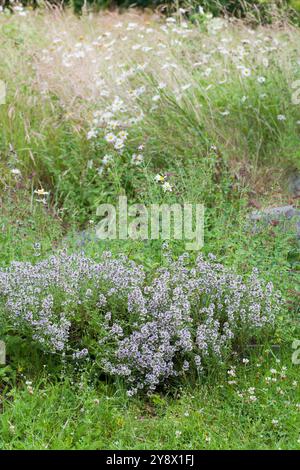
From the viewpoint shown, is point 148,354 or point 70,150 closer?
point 148,354

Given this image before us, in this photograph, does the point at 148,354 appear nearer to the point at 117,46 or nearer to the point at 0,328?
the point at 0,328

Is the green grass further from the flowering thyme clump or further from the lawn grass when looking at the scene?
the flowering thyme clump

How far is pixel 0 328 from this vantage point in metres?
3.76

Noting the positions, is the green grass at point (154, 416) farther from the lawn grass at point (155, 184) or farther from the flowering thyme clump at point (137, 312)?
the flowering thyme clump at point (137, 312)

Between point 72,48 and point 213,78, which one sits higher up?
point 72,48

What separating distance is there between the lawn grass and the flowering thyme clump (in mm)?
126

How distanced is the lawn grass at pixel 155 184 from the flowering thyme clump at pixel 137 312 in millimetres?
126

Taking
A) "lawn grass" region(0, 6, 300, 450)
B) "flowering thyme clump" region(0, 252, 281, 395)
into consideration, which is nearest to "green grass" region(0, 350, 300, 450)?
"lawn grass" region(0, 6, 300, 450)

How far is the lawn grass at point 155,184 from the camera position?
3.37 m

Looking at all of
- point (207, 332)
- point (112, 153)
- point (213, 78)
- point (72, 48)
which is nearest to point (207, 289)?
point (207, 332)

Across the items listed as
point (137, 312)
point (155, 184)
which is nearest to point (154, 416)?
point (137, 312)

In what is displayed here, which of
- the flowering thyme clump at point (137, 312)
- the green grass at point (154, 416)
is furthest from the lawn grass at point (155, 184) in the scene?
the flowering thyme clump at point (137, 312)

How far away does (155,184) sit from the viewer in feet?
16.9

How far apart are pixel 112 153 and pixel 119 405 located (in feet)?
9.21
